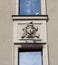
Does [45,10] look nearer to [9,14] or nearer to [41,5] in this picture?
[41,5]

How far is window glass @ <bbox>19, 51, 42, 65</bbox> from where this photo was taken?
→ 15312 mm

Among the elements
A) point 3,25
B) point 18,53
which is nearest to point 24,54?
point 18,53

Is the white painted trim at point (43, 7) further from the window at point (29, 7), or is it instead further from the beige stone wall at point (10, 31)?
the beige stone wall at point (10, 31)

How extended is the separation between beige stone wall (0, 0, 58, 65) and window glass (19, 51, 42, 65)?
400mm

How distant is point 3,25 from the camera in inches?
617

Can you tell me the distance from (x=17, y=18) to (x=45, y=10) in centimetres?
100

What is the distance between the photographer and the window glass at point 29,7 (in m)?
16.0

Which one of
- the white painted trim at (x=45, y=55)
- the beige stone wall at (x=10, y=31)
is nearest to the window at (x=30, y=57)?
the white painted trim at (x=45, y=55)

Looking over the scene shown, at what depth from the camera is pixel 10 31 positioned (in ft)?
51.1

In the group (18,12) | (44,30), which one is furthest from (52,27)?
(18,12)

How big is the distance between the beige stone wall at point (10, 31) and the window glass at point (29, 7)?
1.18ft

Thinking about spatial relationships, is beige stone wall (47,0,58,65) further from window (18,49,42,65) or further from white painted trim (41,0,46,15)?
window (18,49,42,65)

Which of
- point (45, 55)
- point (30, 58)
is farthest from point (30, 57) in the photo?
point (45, 55)

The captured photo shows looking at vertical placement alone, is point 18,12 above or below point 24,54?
above
